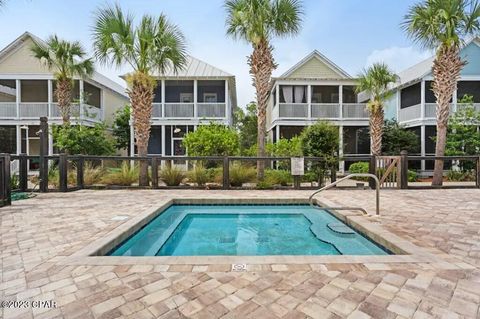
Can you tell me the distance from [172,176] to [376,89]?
35.9ft

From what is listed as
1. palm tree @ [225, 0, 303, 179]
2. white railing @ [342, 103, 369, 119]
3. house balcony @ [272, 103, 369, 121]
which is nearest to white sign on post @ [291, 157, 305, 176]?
palm tree @ [225, 0, 303, 179]

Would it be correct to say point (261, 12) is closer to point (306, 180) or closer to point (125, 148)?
point (306, 180)

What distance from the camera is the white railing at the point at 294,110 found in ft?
57.3

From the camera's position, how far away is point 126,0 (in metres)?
9.02

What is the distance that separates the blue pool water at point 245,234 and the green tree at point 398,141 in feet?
36.5

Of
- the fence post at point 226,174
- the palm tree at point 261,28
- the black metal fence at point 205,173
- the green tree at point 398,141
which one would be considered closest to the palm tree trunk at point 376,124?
the green tree at point 398,141

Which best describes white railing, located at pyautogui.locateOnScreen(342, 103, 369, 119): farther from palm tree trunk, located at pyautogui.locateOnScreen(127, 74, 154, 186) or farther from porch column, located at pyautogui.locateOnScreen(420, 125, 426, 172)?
palm tree trunk, located at pyautogui.locateOnScreen(127, 74, 154, 186)

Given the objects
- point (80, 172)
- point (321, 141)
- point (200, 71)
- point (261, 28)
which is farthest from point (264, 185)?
point (200, 71)

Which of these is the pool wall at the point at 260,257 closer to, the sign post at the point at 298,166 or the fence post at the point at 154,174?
the sign post at the point at 298,166

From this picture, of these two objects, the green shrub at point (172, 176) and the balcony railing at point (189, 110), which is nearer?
the green shrub at point (172, 176)

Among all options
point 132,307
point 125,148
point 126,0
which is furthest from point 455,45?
point 125,148

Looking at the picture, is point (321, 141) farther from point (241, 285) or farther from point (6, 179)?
point (6, 179)

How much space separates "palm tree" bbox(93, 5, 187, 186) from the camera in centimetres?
902

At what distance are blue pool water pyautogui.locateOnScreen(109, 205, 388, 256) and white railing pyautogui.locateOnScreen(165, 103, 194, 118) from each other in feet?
37.3
